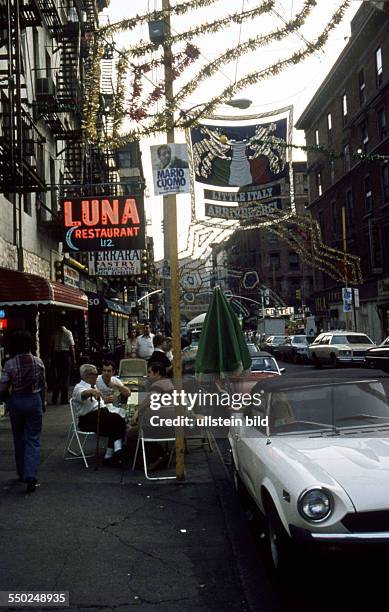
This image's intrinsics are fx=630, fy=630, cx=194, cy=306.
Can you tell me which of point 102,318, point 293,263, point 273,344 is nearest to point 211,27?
point 102,318

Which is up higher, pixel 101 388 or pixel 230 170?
pixel 230 170

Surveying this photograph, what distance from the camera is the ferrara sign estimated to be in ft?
60.1

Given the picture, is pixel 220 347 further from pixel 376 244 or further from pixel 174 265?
pixel 376 244

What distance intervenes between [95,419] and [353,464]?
15.6ft

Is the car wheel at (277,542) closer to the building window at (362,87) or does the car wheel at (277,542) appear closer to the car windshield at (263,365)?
the car windshield at (263,365)

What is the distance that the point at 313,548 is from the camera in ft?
13.0

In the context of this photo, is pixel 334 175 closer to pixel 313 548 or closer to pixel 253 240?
pixel 253 240

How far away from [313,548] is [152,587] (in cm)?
128

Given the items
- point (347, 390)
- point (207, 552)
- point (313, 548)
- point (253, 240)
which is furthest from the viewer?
point (253, 240)

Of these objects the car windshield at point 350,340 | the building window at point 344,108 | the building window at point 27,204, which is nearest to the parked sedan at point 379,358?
the car windshield at point 350,340

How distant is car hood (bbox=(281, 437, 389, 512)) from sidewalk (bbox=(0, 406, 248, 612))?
3.39ft

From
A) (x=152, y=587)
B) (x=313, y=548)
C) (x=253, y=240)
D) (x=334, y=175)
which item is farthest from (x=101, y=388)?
(x=253, y=240)

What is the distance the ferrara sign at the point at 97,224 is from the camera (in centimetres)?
1831

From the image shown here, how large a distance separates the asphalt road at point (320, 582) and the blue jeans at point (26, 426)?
292 centimetres
